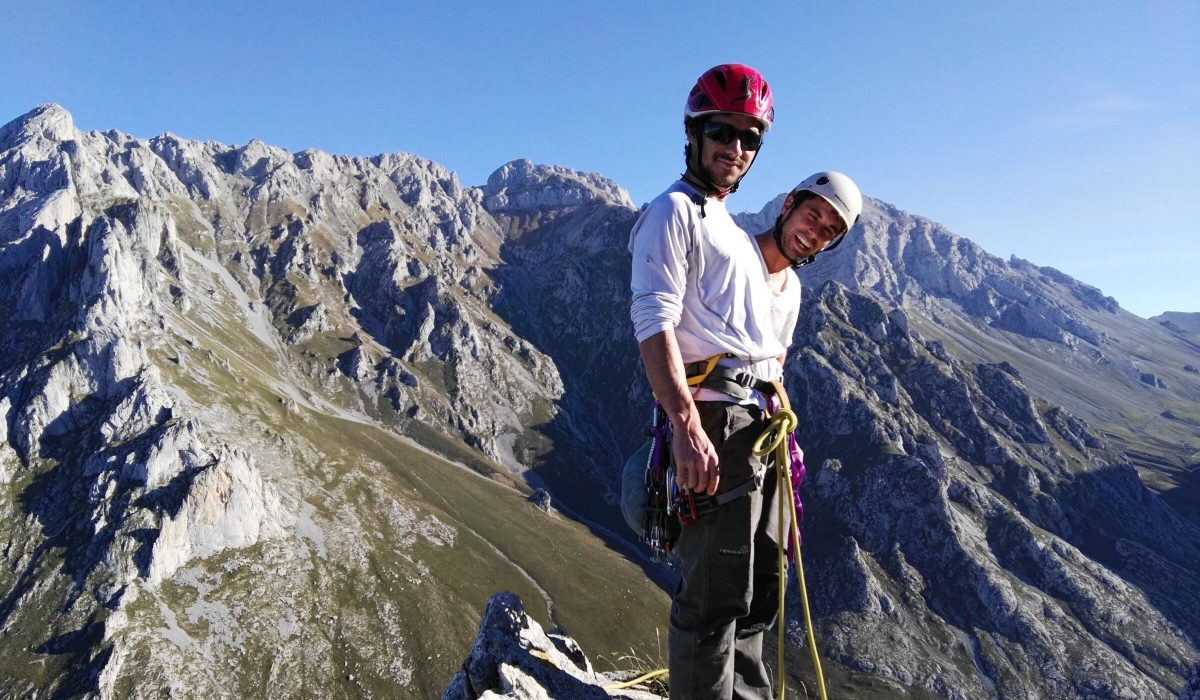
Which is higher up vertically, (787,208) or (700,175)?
(787,208)

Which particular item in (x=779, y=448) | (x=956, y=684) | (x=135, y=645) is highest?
(x=779, y=448)

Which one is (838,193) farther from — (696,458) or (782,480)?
(696,458)

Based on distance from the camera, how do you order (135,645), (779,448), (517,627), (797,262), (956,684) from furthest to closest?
(956,684)
(135,645)
(517,627)
(797,262)
(779,448)

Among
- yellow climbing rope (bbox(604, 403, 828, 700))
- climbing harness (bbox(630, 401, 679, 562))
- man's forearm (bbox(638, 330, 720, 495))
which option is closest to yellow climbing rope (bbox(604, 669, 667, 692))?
yellow climbing rope (bbox(604, 403, 828, 700))

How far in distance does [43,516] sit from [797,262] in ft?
759

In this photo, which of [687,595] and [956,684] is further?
[956,684]

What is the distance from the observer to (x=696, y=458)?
20.6 feet

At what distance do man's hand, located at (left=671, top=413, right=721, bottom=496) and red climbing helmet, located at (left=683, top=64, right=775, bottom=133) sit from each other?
4.12 meters

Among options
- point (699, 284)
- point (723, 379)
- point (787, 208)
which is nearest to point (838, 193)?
point (787, 208)

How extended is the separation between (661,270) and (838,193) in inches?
145

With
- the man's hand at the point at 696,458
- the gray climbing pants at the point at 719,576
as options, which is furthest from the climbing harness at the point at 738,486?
the man's hand at the point at 696,458

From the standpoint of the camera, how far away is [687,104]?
7906mm

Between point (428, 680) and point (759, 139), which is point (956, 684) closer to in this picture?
point (428, 680)

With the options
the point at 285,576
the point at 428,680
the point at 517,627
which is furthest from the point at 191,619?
the point at 517,627
